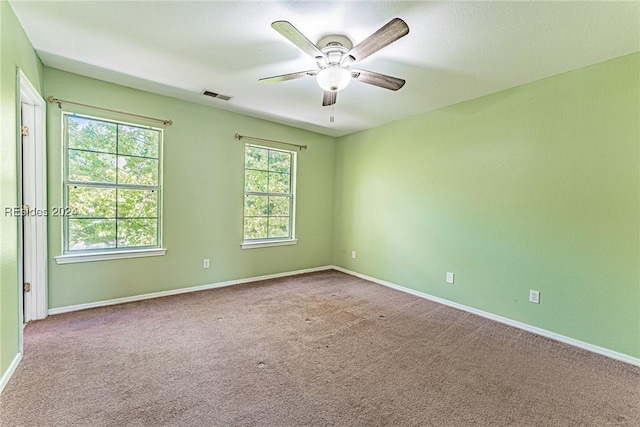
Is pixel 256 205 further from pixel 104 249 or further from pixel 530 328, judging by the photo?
pixel 530 328

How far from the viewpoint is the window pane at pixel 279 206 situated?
4.40 meters

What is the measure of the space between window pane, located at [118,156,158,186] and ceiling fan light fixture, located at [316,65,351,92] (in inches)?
94.8

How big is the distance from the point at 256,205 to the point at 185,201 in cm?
102

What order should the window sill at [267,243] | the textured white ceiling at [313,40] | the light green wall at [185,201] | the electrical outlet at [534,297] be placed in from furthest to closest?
the window sill at [267,243]
the light green wall at [185,201]
the electrical outlet at [534,297]
the textured white ceiling at [313,40]

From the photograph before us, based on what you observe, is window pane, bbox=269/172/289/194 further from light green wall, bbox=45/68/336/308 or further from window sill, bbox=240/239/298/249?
window sill, bbox=240/239/298/249

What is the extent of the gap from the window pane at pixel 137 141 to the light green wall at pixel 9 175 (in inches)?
44.2

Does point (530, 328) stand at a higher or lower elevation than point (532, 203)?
lower

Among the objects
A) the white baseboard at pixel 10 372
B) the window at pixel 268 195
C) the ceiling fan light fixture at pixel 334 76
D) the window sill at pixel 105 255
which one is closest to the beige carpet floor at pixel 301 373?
the white baseboard at pixel 10 372

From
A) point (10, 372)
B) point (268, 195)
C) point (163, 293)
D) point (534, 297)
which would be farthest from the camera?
point (268, 195)

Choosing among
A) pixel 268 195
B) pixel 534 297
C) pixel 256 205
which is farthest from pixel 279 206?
pixel 534 297

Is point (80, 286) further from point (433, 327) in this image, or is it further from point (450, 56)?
point (450, 56)

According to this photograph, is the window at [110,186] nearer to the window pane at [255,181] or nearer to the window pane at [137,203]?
the window pane at [137,203]

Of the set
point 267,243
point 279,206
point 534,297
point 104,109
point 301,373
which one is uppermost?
point 104,109

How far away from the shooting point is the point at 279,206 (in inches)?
177
